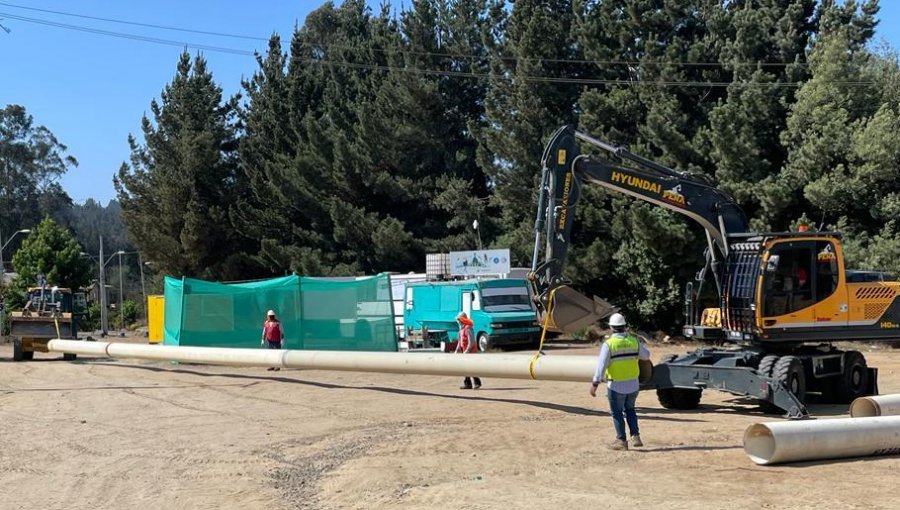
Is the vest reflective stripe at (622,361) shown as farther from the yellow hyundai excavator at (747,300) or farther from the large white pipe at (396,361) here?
the yellow hyundai excavator at (747,300)

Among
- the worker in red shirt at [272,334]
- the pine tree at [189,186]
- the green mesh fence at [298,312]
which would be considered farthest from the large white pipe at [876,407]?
the pine tree at [189,186]

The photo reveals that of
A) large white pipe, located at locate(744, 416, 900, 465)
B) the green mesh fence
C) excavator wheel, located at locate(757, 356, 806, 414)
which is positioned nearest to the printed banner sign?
the green mesh fence

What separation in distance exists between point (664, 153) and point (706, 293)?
23065mm

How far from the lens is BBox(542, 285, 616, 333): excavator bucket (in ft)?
50.6

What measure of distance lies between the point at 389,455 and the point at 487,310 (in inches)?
838

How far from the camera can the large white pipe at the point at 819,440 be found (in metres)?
10.1

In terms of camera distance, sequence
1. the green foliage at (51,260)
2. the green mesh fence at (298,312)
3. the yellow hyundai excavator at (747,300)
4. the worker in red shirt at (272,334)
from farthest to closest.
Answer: the green foliage at (51,260)
the green mesh fence at (298,312)
the worker in red shirt at (272,334)
the yellow hyundai excavator at (747,300)

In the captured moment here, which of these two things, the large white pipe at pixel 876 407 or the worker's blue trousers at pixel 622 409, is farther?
the large white pipe at pixel 876 407

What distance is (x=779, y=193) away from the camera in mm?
35938

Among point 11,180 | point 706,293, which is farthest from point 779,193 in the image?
point 11,180

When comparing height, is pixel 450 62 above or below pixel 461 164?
above

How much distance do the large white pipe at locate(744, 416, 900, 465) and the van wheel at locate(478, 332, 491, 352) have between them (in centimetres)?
2173

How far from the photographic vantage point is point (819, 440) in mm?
10266

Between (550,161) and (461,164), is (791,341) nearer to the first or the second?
(550,161)
